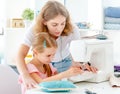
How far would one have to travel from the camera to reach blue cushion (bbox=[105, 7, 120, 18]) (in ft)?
7.07

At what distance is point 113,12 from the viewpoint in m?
2.16

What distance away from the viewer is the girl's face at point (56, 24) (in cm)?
134

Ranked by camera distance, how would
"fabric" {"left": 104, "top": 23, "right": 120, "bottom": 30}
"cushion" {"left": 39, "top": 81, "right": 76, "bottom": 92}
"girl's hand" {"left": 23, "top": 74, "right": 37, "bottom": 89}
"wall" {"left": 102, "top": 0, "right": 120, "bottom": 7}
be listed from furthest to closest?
"wall" {"left": 102, "top": 0, "right": 120, "bottom": 7} → "fabric" {"left": 104, "top": 23, "right": 120, "bottom": 30} → "girl's hand" {"left": 23, "top": 74, "right": 37, "bottom": 89} → "cushion" {"left": 39, "top": 81, "right": 76, "bottom": 92}

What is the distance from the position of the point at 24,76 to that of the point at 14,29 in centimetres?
146

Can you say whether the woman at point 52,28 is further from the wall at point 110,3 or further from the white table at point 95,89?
the wall at point 110,3

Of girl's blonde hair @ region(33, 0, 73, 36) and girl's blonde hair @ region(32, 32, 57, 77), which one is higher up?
girl's blonde hair @ region(33, 0, 73, 36)

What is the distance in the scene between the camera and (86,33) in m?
2.42

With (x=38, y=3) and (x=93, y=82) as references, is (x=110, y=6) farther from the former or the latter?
(x=93, y=82)

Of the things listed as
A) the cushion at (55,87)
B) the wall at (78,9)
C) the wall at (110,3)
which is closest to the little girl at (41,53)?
the cushion at (55,87)

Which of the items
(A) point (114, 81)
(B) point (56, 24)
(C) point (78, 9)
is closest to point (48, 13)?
(B) point (56, 24)

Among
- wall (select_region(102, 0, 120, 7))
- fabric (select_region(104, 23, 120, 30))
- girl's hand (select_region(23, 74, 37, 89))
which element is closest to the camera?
girl's hand (select_region(23, 74, 37, 89))

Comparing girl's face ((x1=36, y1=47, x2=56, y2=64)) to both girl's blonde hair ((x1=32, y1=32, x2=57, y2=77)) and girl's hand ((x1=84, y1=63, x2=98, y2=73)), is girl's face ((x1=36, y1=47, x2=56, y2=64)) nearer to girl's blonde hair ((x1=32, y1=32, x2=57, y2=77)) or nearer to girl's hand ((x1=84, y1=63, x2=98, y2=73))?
girl's blonde hair ((x1=32, y1=32, x2=57, y2=77))

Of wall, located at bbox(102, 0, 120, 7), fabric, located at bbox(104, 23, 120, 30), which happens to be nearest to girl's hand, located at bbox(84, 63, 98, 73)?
fabric, located at bbox(104, 23, 120, 30)

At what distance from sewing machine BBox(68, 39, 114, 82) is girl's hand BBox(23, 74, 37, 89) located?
183mm
